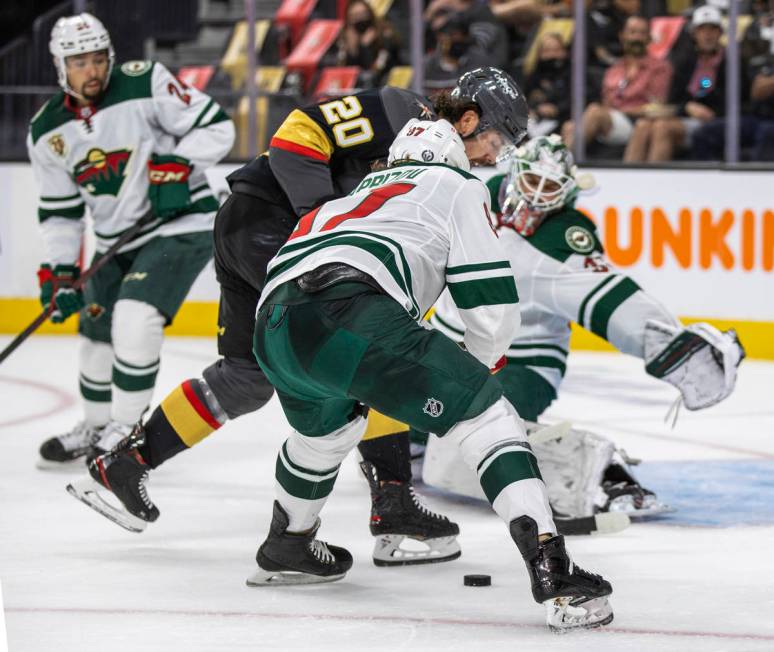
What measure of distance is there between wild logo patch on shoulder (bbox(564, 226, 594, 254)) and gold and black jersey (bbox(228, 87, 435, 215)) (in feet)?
1.87

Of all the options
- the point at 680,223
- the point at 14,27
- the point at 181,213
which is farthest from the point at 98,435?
the point at 14,27

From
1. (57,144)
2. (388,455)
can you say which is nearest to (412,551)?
(388,455)

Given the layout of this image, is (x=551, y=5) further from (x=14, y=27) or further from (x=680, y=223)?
(x=14, y=27)

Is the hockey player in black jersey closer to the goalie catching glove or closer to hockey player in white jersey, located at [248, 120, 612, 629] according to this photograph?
hockey player in white jersey, located at [248, 120, 612, 629]

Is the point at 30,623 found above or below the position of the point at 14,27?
above

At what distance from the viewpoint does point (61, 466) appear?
4.41 meters

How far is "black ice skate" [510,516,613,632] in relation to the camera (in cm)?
261

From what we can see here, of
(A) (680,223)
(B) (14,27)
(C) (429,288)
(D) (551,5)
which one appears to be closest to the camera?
(C) (429,288)

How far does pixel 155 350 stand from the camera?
169 inches

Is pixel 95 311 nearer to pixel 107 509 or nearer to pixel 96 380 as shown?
pixel 96 380

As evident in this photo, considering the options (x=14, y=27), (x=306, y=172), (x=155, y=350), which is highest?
(x=306, y=172)

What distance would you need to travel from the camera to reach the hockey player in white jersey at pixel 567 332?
359 cm

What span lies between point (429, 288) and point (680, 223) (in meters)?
4.02

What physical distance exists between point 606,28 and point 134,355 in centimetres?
346
